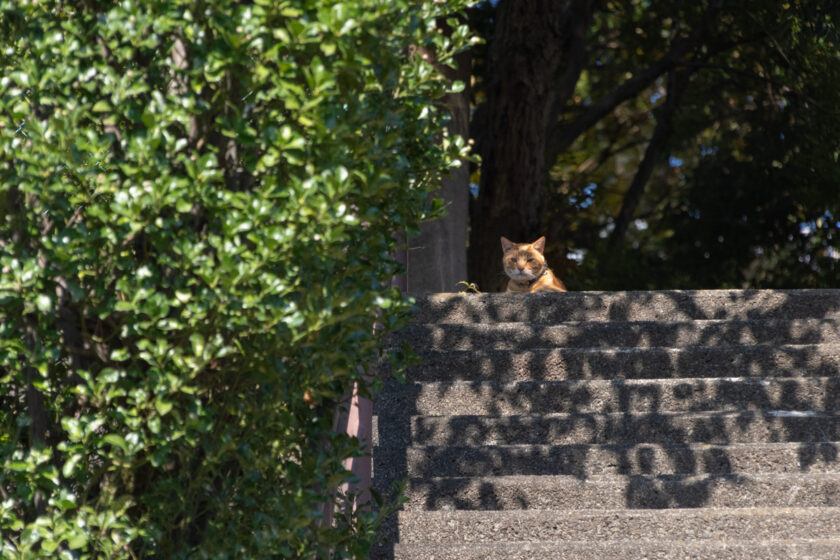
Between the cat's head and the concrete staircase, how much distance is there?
1774mm

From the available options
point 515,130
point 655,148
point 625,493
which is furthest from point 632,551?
point 655,148

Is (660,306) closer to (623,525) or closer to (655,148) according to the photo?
(623,525)

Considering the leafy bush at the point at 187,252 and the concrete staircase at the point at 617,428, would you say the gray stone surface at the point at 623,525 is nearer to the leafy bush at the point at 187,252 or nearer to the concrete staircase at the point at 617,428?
the concrete staircase at the point at 617,428

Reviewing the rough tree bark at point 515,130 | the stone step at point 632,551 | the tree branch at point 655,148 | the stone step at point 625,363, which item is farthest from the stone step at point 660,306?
the tree branch at point 655,148

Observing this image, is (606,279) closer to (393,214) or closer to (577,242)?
(577,242)

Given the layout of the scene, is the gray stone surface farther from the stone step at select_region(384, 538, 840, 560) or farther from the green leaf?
the green leaf

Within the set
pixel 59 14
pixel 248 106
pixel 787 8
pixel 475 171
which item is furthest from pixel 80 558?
pixel 475 171

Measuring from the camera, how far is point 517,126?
9.73 metres

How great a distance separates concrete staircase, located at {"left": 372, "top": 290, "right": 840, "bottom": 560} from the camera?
→ 14.7 ft

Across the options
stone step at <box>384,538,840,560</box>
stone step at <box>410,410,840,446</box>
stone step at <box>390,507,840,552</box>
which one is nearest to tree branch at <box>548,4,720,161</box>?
stone step at <box>410,410,840,446</box>

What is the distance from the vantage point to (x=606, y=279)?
1184cm

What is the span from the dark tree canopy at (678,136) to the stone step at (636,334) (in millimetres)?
3529

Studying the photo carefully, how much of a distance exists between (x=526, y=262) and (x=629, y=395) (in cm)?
286

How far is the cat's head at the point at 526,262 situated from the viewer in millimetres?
8211
